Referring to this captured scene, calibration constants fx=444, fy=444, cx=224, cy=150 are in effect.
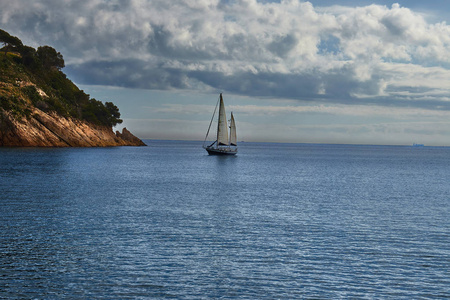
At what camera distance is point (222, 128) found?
480 ft

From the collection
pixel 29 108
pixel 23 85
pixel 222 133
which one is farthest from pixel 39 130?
pixel 222 133

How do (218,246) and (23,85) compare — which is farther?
(23,85)

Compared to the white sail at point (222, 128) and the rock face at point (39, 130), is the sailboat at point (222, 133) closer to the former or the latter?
the white sail at point (222, 128)

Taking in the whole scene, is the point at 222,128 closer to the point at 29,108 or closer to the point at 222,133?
the point at 222,133

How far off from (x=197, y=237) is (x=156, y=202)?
18966 millimetres

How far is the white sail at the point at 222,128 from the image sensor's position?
144 metres

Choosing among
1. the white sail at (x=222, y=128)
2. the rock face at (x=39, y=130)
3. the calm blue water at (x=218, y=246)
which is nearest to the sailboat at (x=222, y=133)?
the white sail at (x=222, y=128)

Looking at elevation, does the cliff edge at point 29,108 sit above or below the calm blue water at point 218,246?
above

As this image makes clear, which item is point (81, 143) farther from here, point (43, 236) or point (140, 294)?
point (140, 294)

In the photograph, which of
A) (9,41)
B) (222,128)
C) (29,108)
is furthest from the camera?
(9,41)

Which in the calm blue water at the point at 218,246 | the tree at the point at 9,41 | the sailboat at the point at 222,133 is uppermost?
the tree at the point at 9,41

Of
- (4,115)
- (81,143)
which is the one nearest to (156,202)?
(4,115)

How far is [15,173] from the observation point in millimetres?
75500

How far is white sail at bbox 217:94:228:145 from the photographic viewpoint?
144 metres
